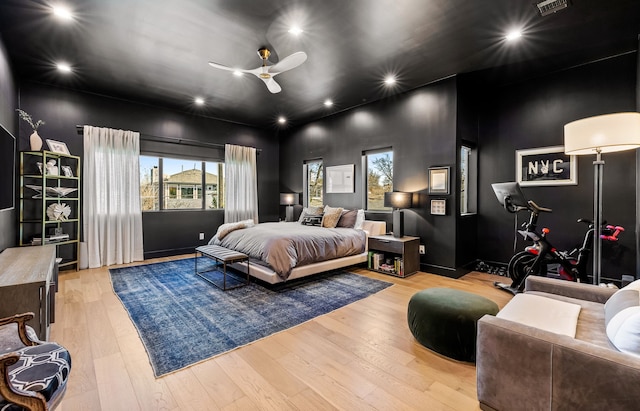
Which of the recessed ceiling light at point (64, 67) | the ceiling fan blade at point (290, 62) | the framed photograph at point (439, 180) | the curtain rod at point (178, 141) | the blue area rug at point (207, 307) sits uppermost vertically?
the recessed ceiling light at point (64, 67)

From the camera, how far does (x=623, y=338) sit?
4.05ft

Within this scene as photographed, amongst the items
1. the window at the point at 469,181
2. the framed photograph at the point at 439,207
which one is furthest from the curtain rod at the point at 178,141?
the window at the point at 469,181

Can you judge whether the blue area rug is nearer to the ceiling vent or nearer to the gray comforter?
the gray comforter

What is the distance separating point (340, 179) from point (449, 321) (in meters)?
4.16

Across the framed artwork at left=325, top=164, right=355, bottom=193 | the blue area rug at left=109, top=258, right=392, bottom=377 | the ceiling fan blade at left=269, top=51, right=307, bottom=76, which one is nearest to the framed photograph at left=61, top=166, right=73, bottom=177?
the blue area rug at left=109, top=258, right=392, bottom=377

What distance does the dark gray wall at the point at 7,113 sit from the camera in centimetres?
312

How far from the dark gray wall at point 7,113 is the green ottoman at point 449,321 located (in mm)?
4479

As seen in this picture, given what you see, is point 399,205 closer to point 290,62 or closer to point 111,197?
point 290,62

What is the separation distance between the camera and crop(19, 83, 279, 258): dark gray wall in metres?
4.47

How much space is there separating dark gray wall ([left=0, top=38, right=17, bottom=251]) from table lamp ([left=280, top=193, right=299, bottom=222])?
4529mm

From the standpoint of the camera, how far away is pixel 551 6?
2613mm

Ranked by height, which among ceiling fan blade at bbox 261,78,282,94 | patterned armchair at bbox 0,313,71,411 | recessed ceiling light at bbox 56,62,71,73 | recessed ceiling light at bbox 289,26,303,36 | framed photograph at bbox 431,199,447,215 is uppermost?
recessed ceiling light at bbox 56,62,71,73

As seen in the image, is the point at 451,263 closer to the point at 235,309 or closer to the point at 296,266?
the point at 296,266

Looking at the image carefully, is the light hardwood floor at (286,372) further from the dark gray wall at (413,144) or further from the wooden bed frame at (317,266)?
the dark gray wall at (413,144)
